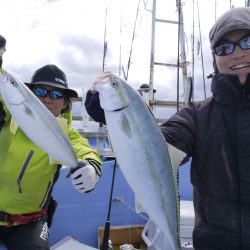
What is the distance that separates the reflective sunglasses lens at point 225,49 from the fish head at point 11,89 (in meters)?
1.16

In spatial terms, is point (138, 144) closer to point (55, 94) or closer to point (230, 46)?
point (230, 46)

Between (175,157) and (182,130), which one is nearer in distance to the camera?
(175,157)

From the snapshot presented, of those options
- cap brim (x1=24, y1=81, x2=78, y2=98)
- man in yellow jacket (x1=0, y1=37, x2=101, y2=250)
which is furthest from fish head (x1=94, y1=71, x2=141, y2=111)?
cap brim (x1=24, y1=81, x2=78, y2=98)

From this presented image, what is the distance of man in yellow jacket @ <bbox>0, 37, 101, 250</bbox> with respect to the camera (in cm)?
301

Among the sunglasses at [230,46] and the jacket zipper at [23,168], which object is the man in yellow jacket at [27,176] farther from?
the sunglasses at [230,46]

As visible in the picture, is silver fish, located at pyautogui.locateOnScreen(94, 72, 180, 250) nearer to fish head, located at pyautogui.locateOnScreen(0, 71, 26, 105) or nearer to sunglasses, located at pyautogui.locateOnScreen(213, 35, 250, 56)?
fish head, located at pyautogui.locateOnScreen(0, 71, 26, 105)

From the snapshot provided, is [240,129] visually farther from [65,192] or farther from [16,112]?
[65,192]

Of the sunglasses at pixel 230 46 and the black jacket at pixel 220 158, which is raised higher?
the sunglasses at pixel 230 46

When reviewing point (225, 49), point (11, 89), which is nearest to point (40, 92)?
point (11, 89)

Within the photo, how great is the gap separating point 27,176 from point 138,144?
1684 mm

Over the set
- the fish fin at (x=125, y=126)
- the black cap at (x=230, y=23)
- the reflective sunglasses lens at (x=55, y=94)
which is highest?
the black cap at (x=230, y=23)

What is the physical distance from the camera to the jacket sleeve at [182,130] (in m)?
2.09

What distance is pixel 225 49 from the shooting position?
2.16m

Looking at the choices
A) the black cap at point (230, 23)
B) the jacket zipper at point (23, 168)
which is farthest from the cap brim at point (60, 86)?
the black cap at point (230, 23)
